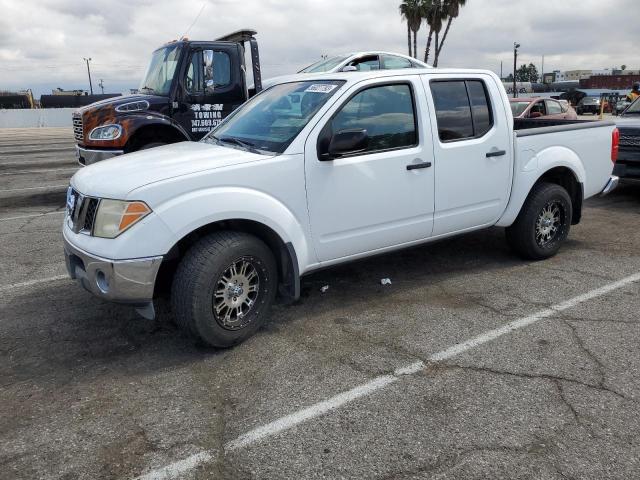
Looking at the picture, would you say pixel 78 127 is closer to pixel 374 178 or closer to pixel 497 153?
pixel 374 178

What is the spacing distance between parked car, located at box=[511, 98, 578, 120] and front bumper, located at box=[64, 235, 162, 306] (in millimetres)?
12885

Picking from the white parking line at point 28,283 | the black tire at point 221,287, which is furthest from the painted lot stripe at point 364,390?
the white parking line at point 28,283

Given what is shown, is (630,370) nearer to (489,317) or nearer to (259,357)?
(489,317)

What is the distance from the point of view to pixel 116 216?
11.1ft

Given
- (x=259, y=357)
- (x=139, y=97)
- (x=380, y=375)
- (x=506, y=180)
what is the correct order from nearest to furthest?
(x=380, y=375) < (x=259, y=357) < (x=506, y=180) < (x=139, y=97)

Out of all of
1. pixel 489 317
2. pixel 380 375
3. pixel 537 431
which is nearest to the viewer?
pixel 537 431

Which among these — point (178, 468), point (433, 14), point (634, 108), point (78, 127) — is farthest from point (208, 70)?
point (433, 14)

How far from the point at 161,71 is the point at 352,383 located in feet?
23.2

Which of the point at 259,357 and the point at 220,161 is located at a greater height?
the point at 220,161

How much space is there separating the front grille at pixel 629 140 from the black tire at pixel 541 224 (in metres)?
3.48

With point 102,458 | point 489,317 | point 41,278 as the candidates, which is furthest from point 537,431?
point 41,278

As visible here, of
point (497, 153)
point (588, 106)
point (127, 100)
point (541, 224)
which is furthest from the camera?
point (588, 106)

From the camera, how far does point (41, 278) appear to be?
5.21 meters

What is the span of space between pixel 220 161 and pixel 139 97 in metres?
5.27
